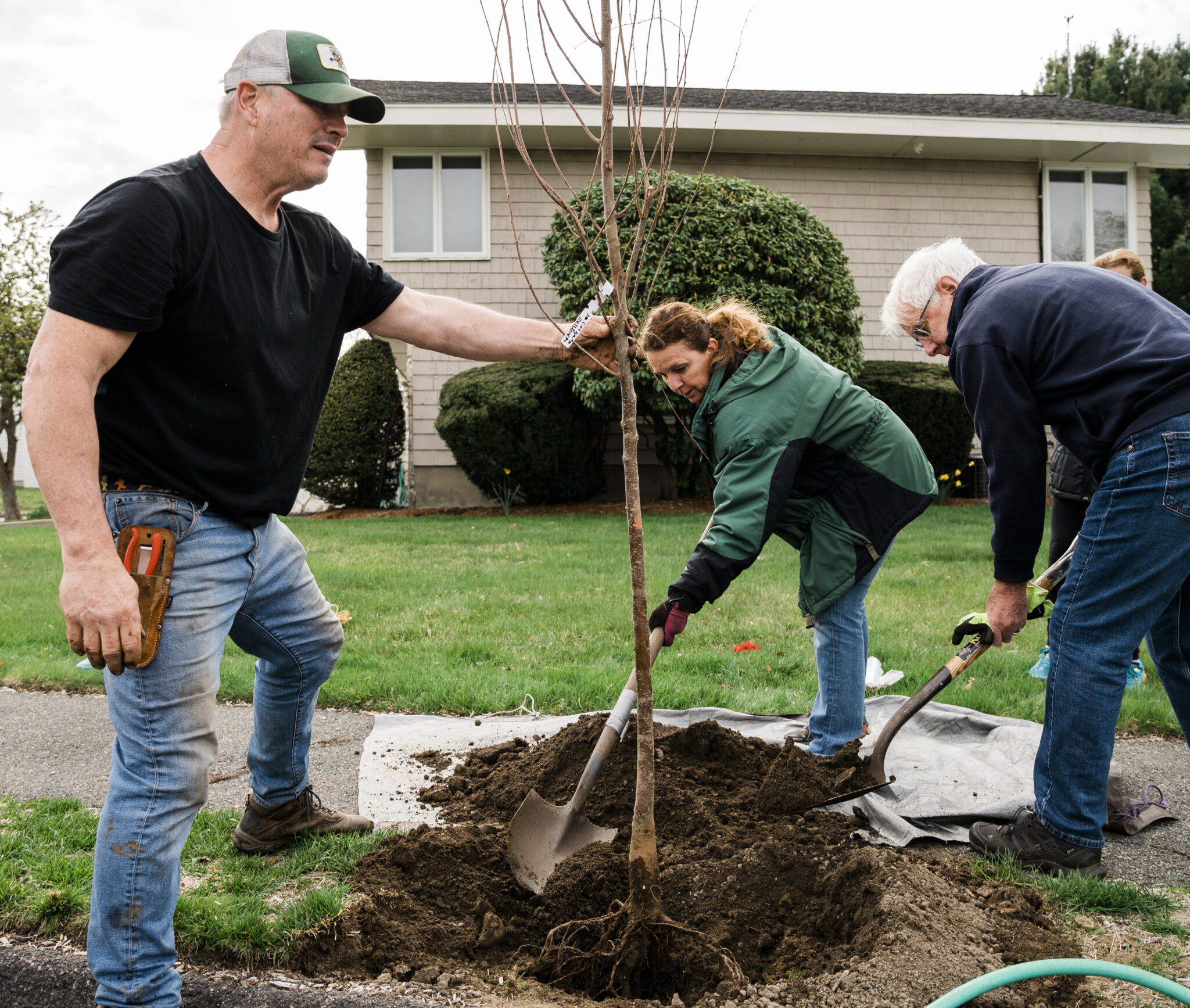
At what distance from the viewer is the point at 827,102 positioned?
49.6 feet

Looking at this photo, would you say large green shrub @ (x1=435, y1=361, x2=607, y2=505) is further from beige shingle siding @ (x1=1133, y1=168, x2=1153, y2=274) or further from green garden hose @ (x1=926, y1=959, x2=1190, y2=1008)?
green garden hose @ (x1=926, y1=959, x2=1190, y2=1008)

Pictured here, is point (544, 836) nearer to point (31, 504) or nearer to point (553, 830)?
point (553, 830)

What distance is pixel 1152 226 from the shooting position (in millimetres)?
22250

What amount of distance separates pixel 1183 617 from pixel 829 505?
4.12 ft

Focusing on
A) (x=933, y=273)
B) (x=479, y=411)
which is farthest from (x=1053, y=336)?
(x=479, y=411)

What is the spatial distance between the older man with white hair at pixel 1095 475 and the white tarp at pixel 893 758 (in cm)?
40

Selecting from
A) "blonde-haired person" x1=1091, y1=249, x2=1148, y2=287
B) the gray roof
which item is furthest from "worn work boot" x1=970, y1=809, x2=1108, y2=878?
the gray roof

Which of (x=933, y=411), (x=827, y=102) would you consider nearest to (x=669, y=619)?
(x=933, y=411)

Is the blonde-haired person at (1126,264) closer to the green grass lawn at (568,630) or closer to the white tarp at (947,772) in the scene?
the green grass lawn at (568,630)

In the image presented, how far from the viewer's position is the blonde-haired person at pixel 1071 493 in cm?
447

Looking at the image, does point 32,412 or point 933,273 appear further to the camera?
point 933,273

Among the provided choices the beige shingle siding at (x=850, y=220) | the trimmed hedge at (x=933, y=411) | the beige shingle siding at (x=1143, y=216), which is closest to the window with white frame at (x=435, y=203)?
the beige shingle siding at (x=850, y=220)

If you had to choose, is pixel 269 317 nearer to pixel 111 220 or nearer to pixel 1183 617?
pixel 111 220

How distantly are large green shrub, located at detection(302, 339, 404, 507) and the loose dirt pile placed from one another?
10.1m
